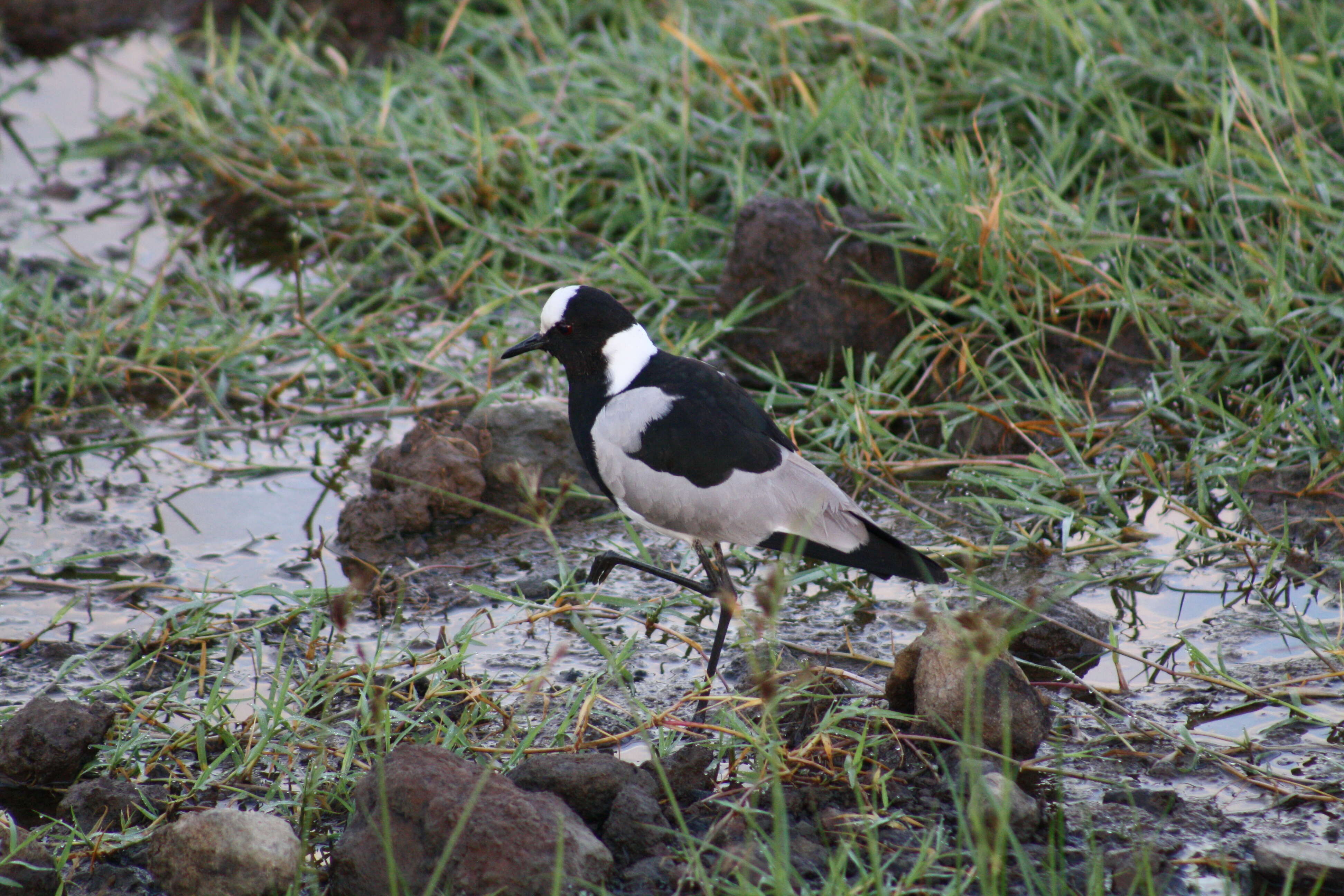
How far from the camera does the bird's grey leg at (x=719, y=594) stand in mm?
3291

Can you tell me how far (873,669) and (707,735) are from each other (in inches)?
20.3

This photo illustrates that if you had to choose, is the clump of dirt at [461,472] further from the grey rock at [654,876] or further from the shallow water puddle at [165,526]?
the grey rock at [654,876]

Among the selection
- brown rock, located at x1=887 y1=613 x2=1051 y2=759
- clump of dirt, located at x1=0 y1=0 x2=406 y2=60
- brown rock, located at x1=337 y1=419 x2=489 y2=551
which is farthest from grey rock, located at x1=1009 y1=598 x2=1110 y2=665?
clump of dirt, located at x1=0 y1=0 x2=406 y2=60

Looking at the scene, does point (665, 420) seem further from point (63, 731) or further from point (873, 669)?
point (63, 731)

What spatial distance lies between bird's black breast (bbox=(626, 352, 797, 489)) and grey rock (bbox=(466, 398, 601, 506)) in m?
0.83

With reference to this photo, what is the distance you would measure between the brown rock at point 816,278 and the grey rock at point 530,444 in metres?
0.81

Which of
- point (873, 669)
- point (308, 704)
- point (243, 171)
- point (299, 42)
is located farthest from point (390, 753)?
point (299, 42)

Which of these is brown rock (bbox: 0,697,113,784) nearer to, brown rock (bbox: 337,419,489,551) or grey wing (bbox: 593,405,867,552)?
brown rock (bbox: 337,419,489,551)

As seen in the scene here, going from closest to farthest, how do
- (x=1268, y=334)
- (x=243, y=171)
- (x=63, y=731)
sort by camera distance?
(x=63, y=731)
(x=1268, y=334)
(x=243, y=171)

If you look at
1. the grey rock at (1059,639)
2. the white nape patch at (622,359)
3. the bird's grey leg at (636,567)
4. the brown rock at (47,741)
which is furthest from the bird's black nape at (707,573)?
the brown rock at (47,741)

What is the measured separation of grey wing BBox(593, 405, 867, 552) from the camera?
10.8 feet

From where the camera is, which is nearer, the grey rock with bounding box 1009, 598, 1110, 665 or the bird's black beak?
the grey rock with bounding box 1009, 598, 1110, 665

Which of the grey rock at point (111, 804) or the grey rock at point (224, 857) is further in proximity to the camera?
the grey rock at point (111, 804)

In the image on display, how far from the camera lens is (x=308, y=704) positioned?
9.94ft
